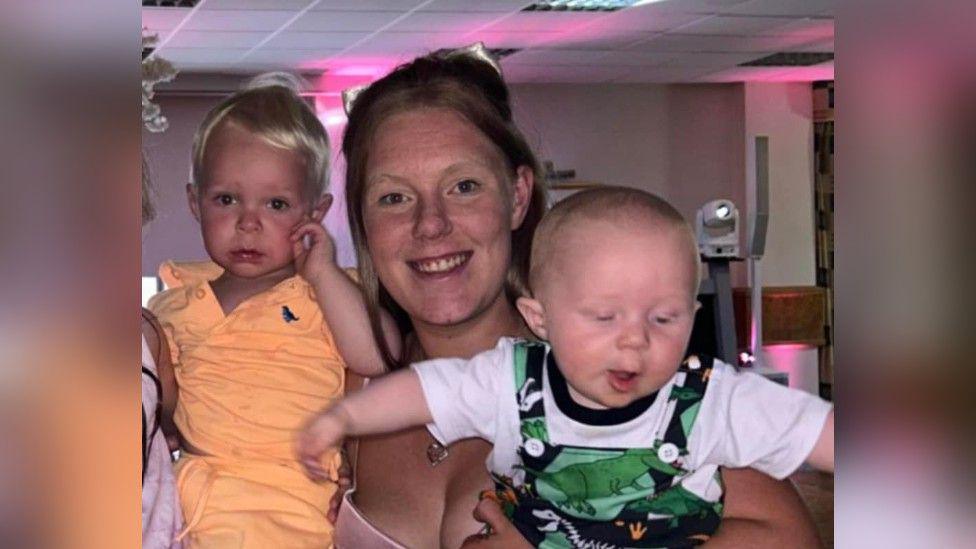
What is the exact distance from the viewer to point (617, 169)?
2.10 metres

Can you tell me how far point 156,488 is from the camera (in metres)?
2.13

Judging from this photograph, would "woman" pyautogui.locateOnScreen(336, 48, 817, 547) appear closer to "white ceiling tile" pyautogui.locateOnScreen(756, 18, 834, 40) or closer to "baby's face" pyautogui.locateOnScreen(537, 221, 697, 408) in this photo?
"baby's face" pyautogui.locateOnScreen(537, 221, 697, 408)

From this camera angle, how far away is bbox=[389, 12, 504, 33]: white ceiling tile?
6.75 feet

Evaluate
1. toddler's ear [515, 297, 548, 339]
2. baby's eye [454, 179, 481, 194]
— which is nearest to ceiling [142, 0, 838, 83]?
baby's eye [454, 179, 481, 194]

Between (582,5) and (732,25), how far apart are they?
0.16 meters

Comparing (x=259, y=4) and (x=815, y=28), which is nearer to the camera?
(x=259, y=4)

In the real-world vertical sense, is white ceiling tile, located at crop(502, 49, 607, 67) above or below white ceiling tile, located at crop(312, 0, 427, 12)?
below

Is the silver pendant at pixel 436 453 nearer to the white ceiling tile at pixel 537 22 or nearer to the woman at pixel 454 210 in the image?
the woman at pixel 454 210

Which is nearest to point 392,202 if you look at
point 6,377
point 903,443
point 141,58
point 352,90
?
point 352,90

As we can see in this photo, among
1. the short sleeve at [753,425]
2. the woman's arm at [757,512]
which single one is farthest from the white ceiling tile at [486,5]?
the woman's arm at [757,512]

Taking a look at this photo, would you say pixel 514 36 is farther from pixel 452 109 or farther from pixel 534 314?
pixel 534 314

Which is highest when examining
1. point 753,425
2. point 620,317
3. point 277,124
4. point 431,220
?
point 277,124

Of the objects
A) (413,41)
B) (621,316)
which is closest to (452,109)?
(413,41)

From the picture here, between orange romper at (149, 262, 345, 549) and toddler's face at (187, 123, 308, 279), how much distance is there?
0.08m
